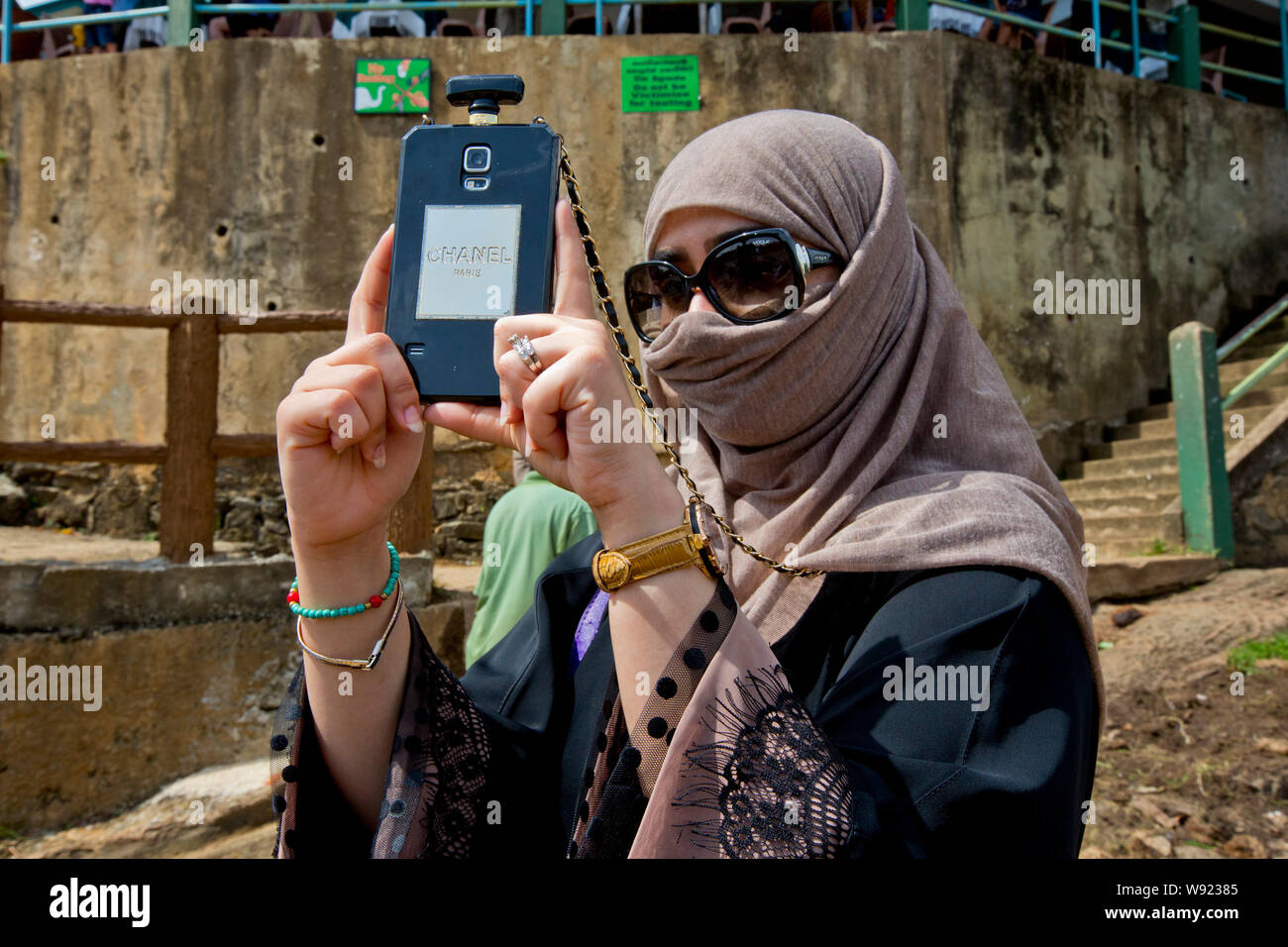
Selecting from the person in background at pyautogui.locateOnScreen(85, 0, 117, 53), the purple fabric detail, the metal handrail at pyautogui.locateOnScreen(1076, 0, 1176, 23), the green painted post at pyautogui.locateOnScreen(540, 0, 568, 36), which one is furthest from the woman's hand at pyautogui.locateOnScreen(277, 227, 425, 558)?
the metal handrail at pyautogui.locateOnScreen(1076, 0, 1176, 23)

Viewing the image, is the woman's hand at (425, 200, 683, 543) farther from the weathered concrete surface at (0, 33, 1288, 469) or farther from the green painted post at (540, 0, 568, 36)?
Result: the green painted post at (540, 0, 568, 36)

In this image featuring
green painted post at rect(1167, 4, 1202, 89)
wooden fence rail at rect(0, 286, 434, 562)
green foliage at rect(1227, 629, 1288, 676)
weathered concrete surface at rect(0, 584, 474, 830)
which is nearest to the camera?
weathered concrete surface at rect(0, 584, 474, 830)

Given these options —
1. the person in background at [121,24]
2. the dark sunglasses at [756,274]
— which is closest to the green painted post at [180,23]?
the person in background at [121,24]

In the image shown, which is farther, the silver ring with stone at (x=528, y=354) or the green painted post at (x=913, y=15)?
the green painted post at (x=913, y=15)

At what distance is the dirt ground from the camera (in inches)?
123

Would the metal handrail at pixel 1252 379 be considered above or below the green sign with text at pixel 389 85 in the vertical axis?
below

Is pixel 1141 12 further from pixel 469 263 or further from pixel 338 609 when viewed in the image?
pixel 338 609

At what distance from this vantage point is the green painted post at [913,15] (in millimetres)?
7430

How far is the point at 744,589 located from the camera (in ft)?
4.25

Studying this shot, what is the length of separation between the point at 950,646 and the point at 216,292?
7529 mm

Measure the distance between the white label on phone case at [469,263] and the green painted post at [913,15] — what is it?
769cm

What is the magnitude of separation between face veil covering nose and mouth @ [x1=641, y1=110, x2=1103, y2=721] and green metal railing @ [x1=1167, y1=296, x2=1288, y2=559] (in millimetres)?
5460

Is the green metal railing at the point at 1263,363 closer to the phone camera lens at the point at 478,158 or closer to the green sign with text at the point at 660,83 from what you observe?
the green sign with text at the point at 660,83
